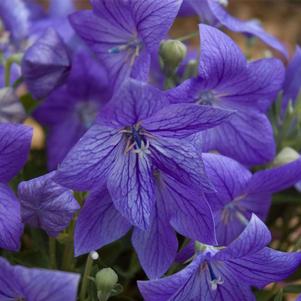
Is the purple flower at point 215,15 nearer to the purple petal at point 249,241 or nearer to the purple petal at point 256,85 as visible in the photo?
the purple petal at point 256,85

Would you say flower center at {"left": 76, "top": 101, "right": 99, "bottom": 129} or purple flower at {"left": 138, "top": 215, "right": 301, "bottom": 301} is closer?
purple flower at {"left": 138, "top": 215, "right": 301, "bottom": 301}

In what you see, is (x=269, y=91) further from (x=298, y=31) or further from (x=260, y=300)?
(x=298, y=31)

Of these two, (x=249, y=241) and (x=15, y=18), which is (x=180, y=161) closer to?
(x=249, y=241)

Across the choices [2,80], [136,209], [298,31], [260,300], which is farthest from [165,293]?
[298,31]

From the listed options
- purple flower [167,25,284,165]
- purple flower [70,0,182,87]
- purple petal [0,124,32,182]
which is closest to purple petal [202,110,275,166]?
purple flower [167,25,284,165]

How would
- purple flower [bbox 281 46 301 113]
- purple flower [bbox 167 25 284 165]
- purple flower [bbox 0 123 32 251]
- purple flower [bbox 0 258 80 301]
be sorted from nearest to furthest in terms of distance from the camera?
purple flower [bbox 0 258 80 301] < purple flower [bbox 0 123 32 251] < purple flower [bbox 167 25 284 165] < purple flower [bbox 281 46 301 113]

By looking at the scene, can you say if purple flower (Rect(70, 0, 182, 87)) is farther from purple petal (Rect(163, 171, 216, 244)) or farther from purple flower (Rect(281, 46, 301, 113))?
purple flower (Rect(281, 46, 301, 113))

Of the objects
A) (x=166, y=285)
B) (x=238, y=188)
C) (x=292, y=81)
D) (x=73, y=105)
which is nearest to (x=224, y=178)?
(x=238, y=188)
